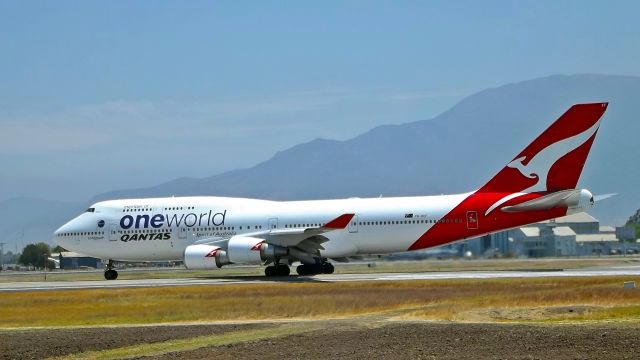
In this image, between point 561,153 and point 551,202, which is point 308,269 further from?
point 561,153

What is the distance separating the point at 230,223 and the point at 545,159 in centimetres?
1468

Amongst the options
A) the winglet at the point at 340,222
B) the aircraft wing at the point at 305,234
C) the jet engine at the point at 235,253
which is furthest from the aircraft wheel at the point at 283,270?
the winglet at the point at 340,222

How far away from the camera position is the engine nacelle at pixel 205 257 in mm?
45312

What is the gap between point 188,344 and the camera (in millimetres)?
20422

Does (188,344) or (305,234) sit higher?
(305,234)

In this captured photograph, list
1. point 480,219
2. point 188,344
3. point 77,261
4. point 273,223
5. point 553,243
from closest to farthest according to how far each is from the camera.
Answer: point 188,344
point 480,219
point 273,223
point 77,261
point 553,243

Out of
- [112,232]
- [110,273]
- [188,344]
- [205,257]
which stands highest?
[112,232]

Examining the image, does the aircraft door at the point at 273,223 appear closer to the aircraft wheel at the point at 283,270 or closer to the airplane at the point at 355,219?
the airplane at the point at 355,219

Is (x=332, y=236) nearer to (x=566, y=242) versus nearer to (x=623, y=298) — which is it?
(x=623, y=298)

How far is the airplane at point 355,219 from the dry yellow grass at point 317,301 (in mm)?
6943

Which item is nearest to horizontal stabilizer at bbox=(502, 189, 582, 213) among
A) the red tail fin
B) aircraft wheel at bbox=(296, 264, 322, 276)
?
the red tail fin

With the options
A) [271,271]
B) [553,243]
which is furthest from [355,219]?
[553,243]

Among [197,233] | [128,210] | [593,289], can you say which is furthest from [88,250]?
[593,289]

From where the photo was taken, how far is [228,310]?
28.2m
